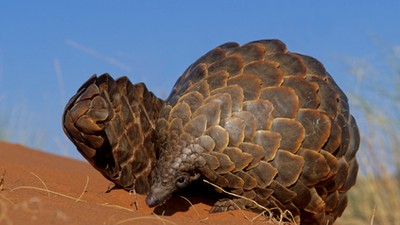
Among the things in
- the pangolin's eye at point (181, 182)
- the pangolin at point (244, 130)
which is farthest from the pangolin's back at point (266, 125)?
the pangolin's eye at point (181, 182)

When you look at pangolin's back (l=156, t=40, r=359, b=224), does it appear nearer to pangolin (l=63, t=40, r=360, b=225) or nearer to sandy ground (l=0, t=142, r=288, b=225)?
pangolin (l=63, t=40, r=360, b=225)

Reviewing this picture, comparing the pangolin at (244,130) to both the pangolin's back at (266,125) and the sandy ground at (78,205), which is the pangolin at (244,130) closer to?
the pangolin's back at (266,125)

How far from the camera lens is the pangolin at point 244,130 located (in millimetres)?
3750

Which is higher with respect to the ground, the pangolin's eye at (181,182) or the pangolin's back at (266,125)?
the pangolin's back at (266,125)

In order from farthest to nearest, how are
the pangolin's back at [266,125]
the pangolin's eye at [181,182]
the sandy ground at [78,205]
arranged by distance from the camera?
the pangolin's eye at [181,182], the pangolin's back at [266,125], the sandy ground at [78,205]

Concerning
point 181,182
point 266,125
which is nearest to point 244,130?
point 266,125

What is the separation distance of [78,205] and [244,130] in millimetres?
1047

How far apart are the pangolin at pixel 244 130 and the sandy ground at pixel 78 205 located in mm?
189

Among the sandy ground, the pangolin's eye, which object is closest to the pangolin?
the pangolin's eye

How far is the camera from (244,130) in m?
3.73

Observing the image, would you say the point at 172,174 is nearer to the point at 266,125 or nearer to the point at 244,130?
the point at 244,130

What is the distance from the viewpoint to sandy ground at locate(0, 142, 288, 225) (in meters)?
2.69

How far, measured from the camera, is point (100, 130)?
12.8 ft

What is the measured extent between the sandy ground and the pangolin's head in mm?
107
